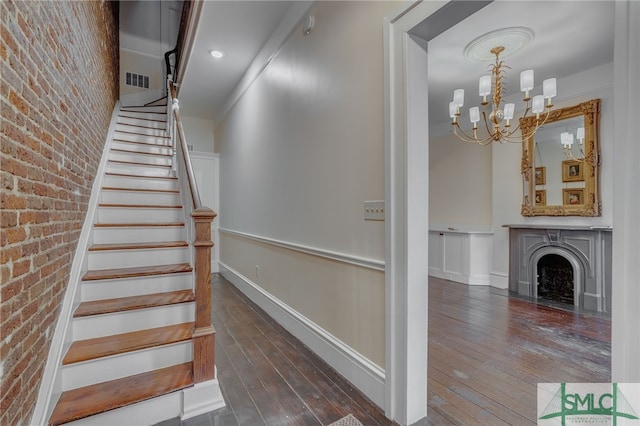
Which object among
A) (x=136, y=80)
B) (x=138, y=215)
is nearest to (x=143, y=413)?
(x=138, y=215)

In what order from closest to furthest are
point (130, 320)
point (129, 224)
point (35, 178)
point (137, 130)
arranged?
point (35, 178), point (130, 320), point (129, 224), point (137, 130)

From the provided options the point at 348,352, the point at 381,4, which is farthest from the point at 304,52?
the point at 348,352

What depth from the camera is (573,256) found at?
3.56m

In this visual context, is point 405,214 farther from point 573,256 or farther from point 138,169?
point 573,256

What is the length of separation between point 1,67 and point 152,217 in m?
2.02

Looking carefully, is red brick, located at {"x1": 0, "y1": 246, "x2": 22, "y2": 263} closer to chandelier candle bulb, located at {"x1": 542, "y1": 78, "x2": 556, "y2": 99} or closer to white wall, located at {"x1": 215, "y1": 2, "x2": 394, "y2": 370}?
white wall, located at {"x1": 215, "y1": 2, "x2": 394, "y2": 370}

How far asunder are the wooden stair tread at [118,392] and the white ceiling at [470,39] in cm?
293

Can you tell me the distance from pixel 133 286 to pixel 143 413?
91 cm

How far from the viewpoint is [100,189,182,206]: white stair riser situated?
112 inches

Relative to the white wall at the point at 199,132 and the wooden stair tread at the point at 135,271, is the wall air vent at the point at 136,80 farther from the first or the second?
the wooden stair tread at the point at 135,271

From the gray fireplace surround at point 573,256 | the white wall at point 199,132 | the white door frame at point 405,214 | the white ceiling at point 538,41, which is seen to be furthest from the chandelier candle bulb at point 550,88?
the white wall at point 199,132

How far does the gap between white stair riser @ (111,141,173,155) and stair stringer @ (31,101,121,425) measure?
1338 millimetres

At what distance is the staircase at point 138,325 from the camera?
60.9 inches

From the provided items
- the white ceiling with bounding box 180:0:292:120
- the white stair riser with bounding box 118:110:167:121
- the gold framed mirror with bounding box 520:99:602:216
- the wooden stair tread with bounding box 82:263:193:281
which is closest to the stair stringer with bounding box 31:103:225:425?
the wooden stair tread with bounding box 82:263:193:281
